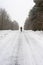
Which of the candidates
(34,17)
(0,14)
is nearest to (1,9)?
(0,14)

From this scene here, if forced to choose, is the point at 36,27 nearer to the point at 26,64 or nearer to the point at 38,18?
the point at 38,18

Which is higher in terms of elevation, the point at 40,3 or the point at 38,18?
the point at 40,3

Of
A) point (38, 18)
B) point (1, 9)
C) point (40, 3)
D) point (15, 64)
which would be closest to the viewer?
point (15, 64)

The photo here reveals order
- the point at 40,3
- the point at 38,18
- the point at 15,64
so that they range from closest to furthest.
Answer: the point at 15,64 < the point at 40,3 < the point at 38,18

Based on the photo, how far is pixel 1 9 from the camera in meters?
126

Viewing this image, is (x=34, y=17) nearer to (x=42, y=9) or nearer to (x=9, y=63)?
(x=42, y=9)

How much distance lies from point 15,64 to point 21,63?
0.33 m

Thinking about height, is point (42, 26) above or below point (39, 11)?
below

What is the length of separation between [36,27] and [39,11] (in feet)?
27.7

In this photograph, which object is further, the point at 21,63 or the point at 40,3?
the point at 40,3

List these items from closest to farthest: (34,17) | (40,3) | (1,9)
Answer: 1. (40,3)
2. (34,17)
3. (1,9)

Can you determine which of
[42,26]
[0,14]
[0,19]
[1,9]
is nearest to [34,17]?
[42,26]

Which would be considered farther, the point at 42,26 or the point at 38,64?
the point at 42,26

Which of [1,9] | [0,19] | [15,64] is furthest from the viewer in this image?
[1,9]
